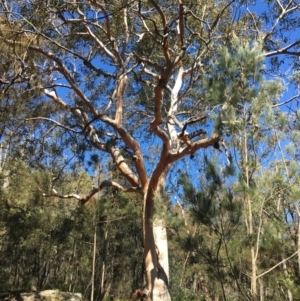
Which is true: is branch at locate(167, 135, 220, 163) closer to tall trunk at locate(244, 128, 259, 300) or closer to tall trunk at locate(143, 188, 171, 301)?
tall trunk at locate(143, 188, 171, 301)

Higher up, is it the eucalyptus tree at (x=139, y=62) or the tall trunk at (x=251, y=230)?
the eucalyptus tree at (x=139, y=62)

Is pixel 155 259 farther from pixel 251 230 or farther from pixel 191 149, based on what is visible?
pixel 251 230

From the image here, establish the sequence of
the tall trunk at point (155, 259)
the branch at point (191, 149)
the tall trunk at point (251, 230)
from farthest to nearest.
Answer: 1. the tall trunk at point (155, 259)
2. the branch at point (191, 149)
3. the tall trunk at point (251, 230)

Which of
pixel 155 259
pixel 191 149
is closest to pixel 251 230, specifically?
pixel 191 149

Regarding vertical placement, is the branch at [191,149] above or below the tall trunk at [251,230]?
above

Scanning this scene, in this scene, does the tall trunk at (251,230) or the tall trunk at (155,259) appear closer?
the tall trunk at (251,230)

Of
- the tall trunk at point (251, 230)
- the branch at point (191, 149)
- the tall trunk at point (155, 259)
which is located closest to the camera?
the tall trunk at point (251, 230)

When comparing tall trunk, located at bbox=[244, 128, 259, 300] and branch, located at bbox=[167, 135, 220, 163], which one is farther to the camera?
branch, located at bbox=[167, 135, 220, 163]

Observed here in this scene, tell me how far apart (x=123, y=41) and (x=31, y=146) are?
2.85 meters

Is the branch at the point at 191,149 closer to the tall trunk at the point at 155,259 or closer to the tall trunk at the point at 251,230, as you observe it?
the tall trunk at the point at 155,259

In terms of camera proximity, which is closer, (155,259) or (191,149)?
(191,149)

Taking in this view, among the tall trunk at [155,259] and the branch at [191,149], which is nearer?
the branch at [191,149]

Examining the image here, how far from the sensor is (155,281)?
21.4 ft

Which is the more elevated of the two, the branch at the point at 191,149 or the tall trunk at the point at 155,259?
the branch at the point at 191,149
